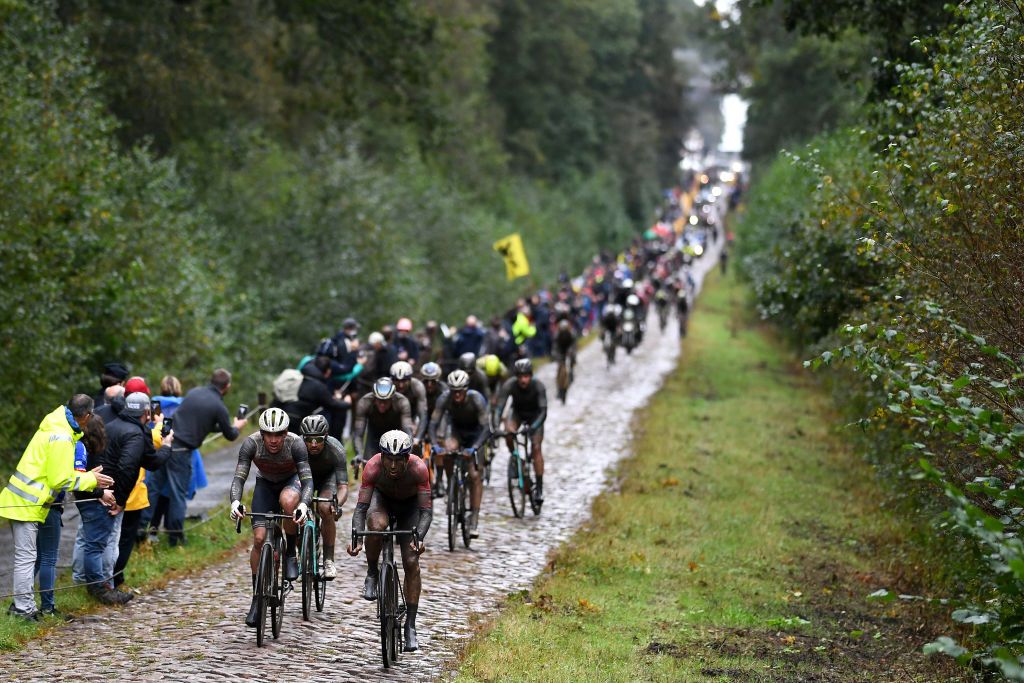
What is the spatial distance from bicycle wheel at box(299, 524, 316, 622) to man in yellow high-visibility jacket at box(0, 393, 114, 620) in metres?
1.99

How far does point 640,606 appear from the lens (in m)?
13.4

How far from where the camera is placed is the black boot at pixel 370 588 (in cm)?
1071

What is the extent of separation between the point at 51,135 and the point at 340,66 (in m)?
11.2

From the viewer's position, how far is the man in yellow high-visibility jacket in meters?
11.4

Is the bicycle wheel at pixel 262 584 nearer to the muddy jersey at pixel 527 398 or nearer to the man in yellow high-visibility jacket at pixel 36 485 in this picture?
the man in yellow high-visibility jacket at pixel 36 485

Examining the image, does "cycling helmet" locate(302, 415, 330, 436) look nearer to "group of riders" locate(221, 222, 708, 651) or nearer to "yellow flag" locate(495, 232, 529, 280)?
"group of riders" locate(221, 222, 708, 651)

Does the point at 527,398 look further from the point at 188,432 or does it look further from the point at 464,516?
the point at 188,432

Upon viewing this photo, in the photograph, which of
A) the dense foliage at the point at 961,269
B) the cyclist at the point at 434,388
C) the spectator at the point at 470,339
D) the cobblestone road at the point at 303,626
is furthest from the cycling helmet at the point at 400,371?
the spectator at the point at 470,339

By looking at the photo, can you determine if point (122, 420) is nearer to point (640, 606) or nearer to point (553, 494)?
point (640, 606)

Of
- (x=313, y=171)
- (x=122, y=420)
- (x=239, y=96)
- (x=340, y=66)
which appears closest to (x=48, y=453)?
(x=122, y=420)

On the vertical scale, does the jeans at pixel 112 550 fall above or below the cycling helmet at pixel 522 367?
below

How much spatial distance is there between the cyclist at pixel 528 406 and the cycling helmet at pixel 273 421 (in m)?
5.92

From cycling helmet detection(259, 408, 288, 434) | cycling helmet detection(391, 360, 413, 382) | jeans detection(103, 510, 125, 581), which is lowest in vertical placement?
jeans detection(103, 510, 125, 581)

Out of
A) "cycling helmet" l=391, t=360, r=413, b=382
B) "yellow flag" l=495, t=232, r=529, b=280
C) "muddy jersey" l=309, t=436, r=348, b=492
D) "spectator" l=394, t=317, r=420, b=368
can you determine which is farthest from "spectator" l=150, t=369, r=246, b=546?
"yellow flag" l=495, t=232, r=529, b=280
